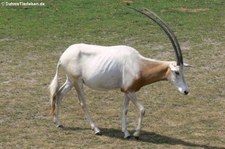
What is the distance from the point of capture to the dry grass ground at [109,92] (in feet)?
30.7

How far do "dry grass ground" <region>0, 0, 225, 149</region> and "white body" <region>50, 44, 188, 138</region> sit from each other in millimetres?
865

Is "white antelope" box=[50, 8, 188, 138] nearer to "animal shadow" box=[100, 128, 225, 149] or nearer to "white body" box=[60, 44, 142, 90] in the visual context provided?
"white body" box=[60, 44, 142, 90]

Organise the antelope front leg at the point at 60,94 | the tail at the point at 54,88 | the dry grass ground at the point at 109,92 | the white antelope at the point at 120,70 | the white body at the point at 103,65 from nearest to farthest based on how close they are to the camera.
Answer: the white antelope at the point at 120,70 < the white body at the point at 103,65 < the dry grass ground at the point at 109,92 < the tail at the point at 54,88 < the antelope front leg at the point at 60,94

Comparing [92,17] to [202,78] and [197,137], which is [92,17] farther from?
[197,137]

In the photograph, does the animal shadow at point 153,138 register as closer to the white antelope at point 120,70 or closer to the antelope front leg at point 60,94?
the white antelope at point 120,70

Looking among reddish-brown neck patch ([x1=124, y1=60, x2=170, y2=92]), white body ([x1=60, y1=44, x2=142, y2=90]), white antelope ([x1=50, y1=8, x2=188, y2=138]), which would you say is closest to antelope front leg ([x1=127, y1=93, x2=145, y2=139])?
white antelope ([x1=50, y1=8, x2=188, y2=138])

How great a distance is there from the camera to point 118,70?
357 inches

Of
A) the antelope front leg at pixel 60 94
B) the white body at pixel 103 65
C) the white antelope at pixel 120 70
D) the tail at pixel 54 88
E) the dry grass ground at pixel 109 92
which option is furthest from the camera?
the antelope front leg at pixel 60 94

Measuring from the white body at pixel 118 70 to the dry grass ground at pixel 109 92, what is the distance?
2.84ft

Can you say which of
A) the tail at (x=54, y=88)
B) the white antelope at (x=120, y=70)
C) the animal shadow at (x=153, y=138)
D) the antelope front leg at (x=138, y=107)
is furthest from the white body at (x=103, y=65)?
the animal shadow at (x=153, y=138)

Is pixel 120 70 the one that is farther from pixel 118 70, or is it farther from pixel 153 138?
pixel 153 138

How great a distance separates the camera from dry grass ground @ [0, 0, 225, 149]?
935 cm

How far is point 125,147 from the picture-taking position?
884 cm

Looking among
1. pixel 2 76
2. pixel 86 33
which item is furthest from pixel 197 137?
pixel 86 33
